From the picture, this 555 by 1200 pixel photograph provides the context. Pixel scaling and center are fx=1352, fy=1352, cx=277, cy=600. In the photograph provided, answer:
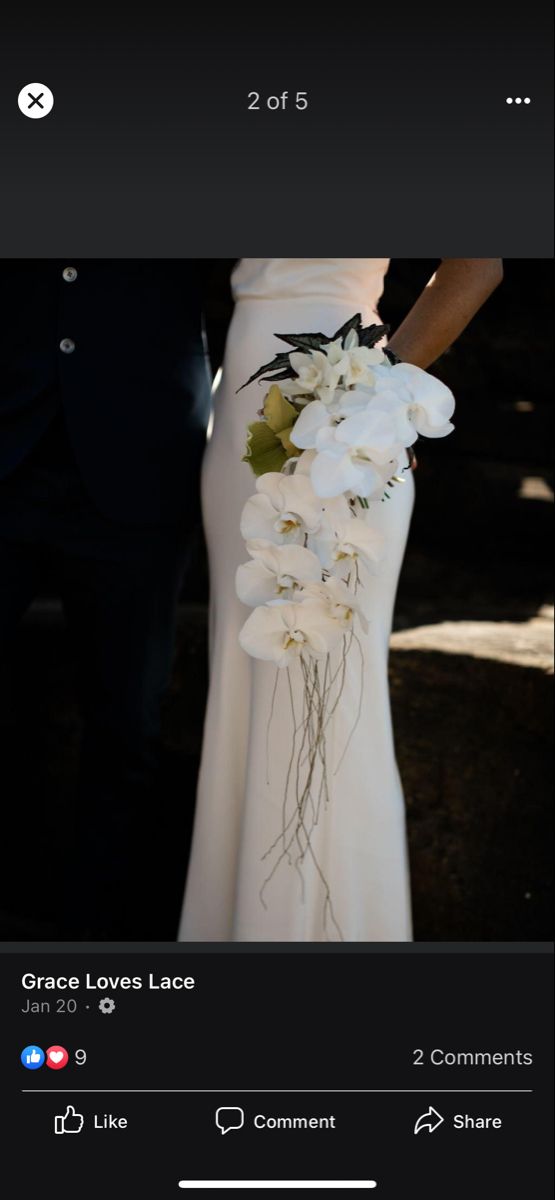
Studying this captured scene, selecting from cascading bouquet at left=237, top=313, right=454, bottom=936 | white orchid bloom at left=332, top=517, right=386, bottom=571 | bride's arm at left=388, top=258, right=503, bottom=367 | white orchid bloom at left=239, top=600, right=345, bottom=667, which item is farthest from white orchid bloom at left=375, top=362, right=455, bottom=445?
bride's arm at left=388, top=258, right=503, bottom=367

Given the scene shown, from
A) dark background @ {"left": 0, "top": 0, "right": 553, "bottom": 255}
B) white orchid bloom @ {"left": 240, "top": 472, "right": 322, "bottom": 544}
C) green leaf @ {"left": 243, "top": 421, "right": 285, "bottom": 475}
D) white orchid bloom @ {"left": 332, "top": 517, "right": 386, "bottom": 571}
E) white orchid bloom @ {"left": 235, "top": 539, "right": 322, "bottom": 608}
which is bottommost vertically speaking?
Result: white orchid bloom @ {"left": 235, "top": 539, "right": 322, "bottom": 608}

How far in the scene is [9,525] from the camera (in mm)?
2104

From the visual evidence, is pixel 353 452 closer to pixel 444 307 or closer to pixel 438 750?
pixel 444 307

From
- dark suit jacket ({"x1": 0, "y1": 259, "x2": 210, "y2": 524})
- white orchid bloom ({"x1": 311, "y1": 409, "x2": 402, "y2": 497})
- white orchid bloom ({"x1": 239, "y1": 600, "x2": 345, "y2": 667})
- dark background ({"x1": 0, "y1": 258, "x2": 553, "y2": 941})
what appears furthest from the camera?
dark background ({"x1": 0, "y1": 258, "x2": 553, "y2": 941})
